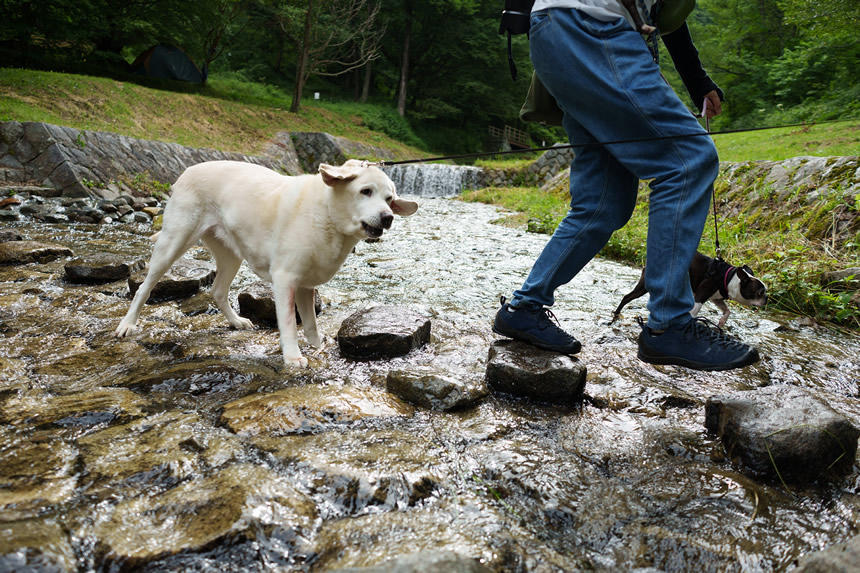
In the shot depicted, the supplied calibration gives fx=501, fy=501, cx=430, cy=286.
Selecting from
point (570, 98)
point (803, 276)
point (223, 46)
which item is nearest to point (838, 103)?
point (803, 276)

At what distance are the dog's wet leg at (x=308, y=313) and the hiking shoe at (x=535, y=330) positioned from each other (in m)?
1.38

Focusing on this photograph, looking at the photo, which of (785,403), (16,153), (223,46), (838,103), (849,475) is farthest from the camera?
(223,46)

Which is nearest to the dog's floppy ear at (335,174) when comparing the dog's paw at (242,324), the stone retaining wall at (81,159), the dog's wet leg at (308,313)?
the dog's wet leg at (308,313)

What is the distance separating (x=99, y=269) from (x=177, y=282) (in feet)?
3.51

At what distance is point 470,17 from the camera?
4116 cm

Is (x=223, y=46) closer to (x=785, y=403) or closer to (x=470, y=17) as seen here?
(x=470, y=17)

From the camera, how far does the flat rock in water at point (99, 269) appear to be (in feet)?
16.7

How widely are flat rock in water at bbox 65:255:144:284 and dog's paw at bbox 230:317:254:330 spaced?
2.16 meters

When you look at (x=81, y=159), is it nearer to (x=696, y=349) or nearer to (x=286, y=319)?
(x=286, y=319)

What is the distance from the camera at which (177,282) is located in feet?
15.8

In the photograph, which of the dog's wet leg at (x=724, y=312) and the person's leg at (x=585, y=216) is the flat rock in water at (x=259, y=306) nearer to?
the person's leg at (x=585, y=216)

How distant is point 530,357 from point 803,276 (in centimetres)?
416

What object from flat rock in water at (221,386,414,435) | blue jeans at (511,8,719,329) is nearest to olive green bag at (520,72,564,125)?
blue jeans at (511,8,719,329)

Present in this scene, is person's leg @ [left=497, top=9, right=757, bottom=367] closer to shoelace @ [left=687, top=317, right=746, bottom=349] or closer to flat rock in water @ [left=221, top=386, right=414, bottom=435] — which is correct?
shoelace @ [left=687, top=317, right=746, bottom=349]
